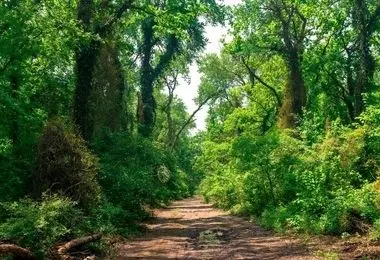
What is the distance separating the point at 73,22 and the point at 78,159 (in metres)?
6.17

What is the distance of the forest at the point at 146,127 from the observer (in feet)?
47.5

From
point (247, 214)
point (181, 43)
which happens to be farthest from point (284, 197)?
point (181, 43)

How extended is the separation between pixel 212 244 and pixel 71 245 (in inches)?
197

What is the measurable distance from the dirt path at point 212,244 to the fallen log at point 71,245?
3.01 ft

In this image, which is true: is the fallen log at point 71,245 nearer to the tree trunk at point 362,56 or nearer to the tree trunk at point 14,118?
the tree trunk at point 14,118

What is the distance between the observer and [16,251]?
10047mm

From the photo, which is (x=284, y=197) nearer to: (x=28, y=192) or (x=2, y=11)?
(x=28, y=192)

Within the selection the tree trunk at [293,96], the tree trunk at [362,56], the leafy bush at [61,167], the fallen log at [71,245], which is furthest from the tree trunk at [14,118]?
the tree trunk at [293,96]

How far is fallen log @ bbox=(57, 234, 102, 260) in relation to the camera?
11245 mm

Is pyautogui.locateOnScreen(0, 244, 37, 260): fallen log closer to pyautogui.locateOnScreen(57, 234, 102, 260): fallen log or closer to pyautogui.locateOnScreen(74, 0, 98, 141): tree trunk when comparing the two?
pyautogui.locateOnScreen(57, 234, 102, 260): fallen log

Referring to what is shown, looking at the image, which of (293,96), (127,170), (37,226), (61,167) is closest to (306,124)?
(127,170)

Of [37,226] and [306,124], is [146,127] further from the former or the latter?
[37,226]

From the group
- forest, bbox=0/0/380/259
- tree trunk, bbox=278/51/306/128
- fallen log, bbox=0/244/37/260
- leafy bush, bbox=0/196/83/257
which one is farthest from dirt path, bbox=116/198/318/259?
tree trunk, bbox=278/51/306/128

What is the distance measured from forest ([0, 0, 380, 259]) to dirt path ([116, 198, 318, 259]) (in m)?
0.82
